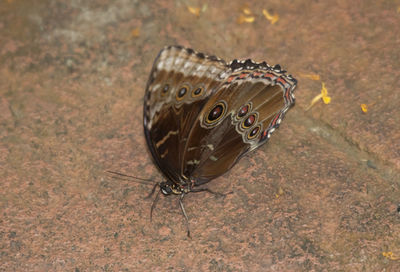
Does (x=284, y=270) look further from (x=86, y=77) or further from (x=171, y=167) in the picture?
(x=86, y=77)

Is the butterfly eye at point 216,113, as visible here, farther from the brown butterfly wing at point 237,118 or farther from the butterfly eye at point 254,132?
the butterfly eye at point 254,132

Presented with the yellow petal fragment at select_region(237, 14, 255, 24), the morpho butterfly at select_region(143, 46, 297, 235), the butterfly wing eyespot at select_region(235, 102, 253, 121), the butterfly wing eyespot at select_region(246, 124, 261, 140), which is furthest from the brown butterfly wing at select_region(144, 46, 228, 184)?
the yellow petal fragment at select_region(237, 14, 255, 24)

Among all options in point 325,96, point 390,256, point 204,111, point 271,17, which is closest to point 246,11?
point 271,17

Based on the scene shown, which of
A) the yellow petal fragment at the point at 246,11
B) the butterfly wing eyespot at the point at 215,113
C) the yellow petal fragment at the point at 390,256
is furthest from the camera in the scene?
the yellow petal fragment at the point at 246,11

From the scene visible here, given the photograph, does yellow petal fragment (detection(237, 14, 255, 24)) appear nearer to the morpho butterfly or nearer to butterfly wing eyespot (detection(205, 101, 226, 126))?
the morpho butterfly

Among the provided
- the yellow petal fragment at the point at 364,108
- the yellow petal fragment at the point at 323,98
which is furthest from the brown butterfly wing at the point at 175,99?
the yellow petal fragment at the point at 364,108

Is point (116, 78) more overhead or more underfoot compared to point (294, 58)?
more underfoot

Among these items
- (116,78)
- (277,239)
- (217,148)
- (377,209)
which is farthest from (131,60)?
(377,209)
